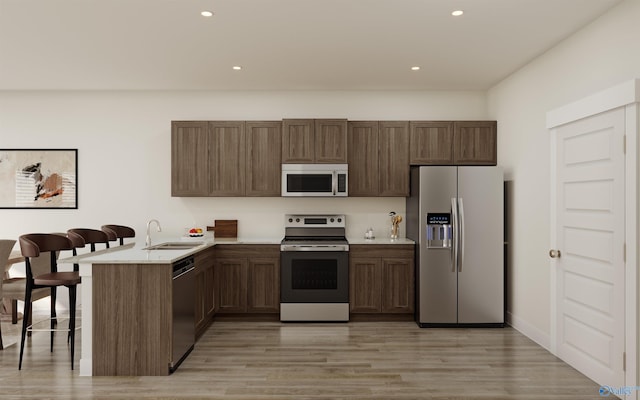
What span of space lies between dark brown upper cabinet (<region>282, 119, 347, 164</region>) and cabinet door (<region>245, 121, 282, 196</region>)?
0.45 ft

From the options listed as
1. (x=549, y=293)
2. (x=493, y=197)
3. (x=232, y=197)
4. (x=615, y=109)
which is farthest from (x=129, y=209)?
(x=615, y=109)

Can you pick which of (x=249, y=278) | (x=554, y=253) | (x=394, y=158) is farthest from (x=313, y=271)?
(x=554, y=253)

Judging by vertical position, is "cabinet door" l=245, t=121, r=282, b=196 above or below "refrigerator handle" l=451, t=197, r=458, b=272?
above

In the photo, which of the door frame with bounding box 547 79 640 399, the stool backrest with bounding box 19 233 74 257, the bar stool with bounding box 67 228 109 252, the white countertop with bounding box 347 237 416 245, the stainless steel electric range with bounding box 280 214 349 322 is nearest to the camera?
the door frame with bounding box 547 79 640 399

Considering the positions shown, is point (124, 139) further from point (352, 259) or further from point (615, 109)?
point (615, 109)

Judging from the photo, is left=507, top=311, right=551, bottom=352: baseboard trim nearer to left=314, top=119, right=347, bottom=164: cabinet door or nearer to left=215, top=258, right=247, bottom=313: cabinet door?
left=314, top=119, right=347, bottom=164: cabinet door

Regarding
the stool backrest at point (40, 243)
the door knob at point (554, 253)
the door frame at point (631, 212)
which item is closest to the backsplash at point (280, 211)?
the stool backrest at point (40, 243)

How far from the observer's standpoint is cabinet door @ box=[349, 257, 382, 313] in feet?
17.4

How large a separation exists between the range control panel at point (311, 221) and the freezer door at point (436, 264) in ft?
4.04

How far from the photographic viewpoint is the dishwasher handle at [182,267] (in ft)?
Answer: 12.4

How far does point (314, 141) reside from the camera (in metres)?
5.54

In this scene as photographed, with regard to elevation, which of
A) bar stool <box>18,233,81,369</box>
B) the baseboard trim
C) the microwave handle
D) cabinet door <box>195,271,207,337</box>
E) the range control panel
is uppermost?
the microwave handle

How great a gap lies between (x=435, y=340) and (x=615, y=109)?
270 centimetres

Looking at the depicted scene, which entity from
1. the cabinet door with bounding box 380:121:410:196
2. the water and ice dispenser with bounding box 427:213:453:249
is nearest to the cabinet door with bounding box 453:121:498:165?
the cabinet door with bounding box 380:121:410:196
